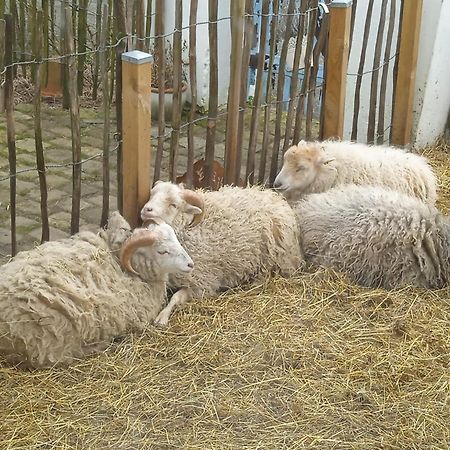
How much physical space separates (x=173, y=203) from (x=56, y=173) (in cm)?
222

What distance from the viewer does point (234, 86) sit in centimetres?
508

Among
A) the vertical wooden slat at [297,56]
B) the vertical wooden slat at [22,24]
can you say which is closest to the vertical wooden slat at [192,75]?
the vertical wooden slat at [297,56]

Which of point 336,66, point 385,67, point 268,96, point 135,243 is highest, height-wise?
point 336,66

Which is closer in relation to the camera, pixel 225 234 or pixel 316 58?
pixel 225 234

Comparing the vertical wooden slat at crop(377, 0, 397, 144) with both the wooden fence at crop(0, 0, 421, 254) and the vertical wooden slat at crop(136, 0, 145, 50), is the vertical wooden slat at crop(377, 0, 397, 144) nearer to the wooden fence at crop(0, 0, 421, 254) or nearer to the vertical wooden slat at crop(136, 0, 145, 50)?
the wooden fence at crop(0, 0, 421, 254)

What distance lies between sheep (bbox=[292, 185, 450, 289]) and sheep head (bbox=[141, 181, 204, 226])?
2.62 ft

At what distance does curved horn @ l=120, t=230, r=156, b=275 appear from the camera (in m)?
3.92

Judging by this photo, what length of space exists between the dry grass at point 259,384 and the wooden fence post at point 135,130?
0.72 metres

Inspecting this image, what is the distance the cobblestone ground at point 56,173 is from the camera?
17.4ft

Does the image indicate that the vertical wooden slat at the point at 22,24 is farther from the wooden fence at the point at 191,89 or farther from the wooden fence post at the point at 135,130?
the wooden fence post at the point at 135,130

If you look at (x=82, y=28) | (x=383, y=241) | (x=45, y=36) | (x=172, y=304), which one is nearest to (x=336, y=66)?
(x=383, y=241)

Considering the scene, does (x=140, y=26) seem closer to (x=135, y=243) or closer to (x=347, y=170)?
(x=135, y=243)

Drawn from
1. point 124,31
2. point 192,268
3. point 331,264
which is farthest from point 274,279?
point 124,31

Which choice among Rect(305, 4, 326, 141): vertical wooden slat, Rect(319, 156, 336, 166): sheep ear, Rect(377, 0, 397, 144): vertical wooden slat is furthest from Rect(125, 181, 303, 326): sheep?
Rect(377, 0, 397, 144): vertical wooden slat
